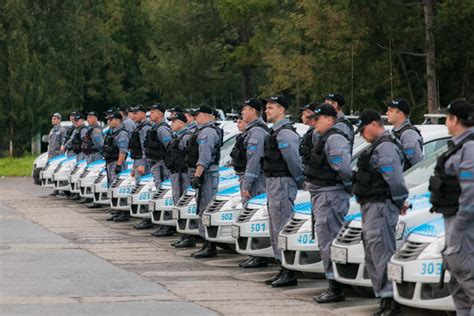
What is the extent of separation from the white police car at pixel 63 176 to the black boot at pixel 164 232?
8090mm

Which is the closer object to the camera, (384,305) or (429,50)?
(384,305)

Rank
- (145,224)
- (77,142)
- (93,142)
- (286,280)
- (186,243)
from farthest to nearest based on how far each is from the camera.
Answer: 1. (77,142)
2. (93,142)
3. (145,224)
4. (186,243)
5. (286,280)

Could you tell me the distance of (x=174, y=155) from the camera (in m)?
18.9

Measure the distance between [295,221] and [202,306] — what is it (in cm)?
172

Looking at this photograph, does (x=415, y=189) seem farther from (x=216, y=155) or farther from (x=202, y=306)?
(x=216, y=155)

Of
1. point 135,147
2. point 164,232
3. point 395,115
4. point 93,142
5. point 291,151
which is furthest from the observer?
point 93,142

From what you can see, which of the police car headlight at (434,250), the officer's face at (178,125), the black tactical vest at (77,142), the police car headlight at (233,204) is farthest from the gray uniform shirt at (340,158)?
the black tactical vest at (77,142)

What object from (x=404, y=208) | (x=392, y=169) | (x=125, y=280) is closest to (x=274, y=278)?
(x=125, y=280)

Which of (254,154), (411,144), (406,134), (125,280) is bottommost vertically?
(125,280)

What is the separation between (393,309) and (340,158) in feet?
5.85

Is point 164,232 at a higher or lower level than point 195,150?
lower

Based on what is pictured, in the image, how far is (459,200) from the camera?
31.1ft

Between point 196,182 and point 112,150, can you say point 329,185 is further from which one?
point 112,150

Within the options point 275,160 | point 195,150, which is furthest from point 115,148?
point 275,160
